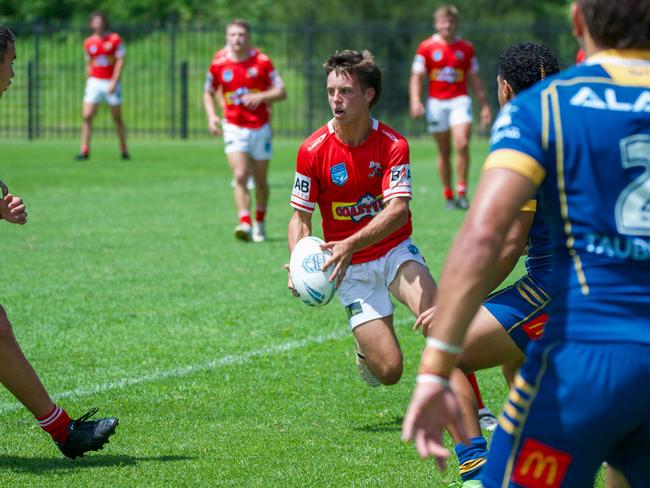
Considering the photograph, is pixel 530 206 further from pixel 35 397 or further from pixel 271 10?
pixel 271 10

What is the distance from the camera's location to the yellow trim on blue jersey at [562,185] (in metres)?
2.77

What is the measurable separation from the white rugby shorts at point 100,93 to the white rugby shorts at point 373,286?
1519cm

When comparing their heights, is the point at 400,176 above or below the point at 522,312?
above

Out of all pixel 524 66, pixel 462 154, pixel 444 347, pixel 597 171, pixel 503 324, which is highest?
pixel 524 66

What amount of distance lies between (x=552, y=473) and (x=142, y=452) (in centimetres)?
306

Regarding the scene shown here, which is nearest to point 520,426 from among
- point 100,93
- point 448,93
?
point 448,93

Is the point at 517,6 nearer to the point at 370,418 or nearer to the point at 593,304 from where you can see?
the point at 370,418

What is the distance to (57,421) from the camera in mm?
5184

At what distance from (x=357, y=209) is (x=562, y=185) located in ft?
11.3

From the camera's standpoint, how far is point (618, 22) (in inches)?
111

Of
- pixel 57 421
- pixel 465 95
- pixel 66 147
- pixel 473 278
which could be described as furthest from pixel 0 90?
pixel 66 147

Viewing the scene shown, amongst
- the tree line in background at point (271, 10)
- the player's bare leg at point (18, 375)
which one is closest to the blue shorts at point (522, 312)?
Answer: the player's bare leg at point (18, 375)

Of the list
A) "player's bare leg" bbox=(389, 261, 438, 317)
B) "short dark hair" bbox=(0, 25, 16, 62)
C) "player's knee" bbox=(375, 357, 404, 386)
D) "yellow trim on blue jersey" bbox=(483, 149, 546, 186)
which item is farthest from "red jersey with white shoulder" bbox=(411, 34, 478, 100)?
"yellow trim on blue jersey" bbox=(483, 149, 546, 186)

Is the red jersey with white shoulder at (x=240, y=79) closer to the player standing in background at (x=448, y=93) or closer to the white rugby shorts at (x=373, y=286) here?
the player standing in background at (x=448, y=93)
